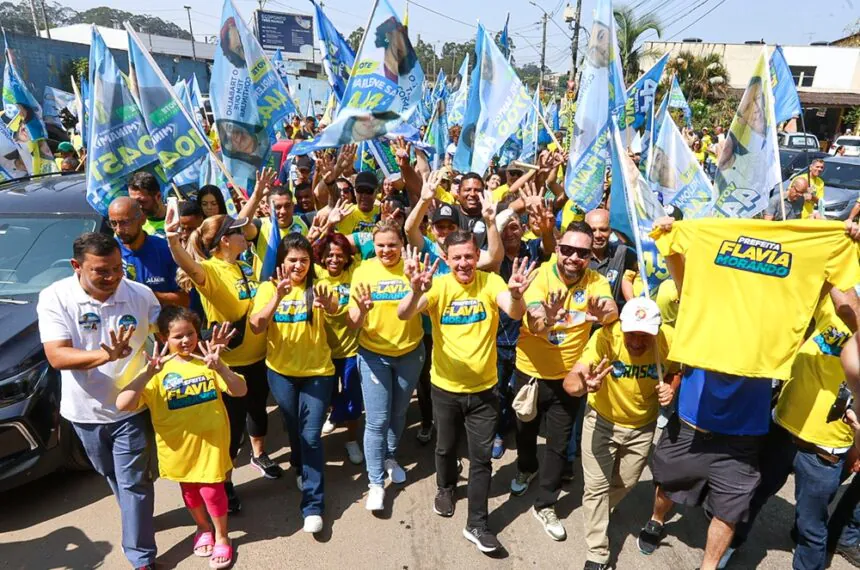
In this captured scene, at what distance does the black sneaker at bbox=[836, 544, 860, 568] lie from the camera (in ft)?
11.3

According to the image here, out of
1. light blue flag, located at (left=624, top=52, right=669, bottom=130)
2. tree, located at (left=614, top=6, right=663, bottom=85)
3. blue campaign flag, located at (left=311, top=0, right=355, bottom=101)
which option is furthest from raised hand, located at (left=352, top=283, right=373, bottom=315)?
tree, located at (left=614, top=6, right=663, bottom=85)

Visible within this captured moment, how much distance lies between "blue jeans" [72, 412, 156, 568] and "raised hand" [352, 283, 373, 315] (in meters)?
1.37

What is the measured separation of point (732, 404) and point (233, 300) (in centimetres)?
301

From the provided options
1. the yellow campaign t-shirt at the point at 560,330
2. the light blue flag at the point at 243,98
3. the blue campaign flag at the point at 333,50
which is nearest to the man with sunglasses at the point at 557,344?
the yellow campaign t-shirt at the point at 560,330

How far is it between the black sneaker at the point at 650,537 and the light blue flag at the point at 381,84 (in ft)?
12.3

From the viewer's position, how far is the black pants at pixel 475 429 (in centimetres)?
347

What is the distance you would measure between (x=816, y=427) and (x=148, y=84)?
5315mm

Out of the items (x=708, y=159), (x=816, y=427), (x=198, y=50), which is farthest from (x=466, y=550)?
(x=198, y=50)

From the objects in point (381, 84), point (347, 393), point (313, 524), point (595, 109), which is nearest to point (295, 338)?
point (347, 393)

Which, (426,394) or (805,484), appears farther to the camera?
(426,394)

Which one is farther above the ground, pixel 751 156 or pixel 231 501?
pixel 751 156

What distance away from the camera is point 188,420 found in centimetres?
312

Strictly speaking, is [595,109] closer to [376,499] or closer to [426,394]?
[426,394]

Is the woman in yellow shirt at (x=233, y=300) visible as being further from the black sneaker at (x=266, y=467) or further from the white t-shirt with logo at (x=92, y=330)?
the white t-shirt with logo at (x=92, y=330)
